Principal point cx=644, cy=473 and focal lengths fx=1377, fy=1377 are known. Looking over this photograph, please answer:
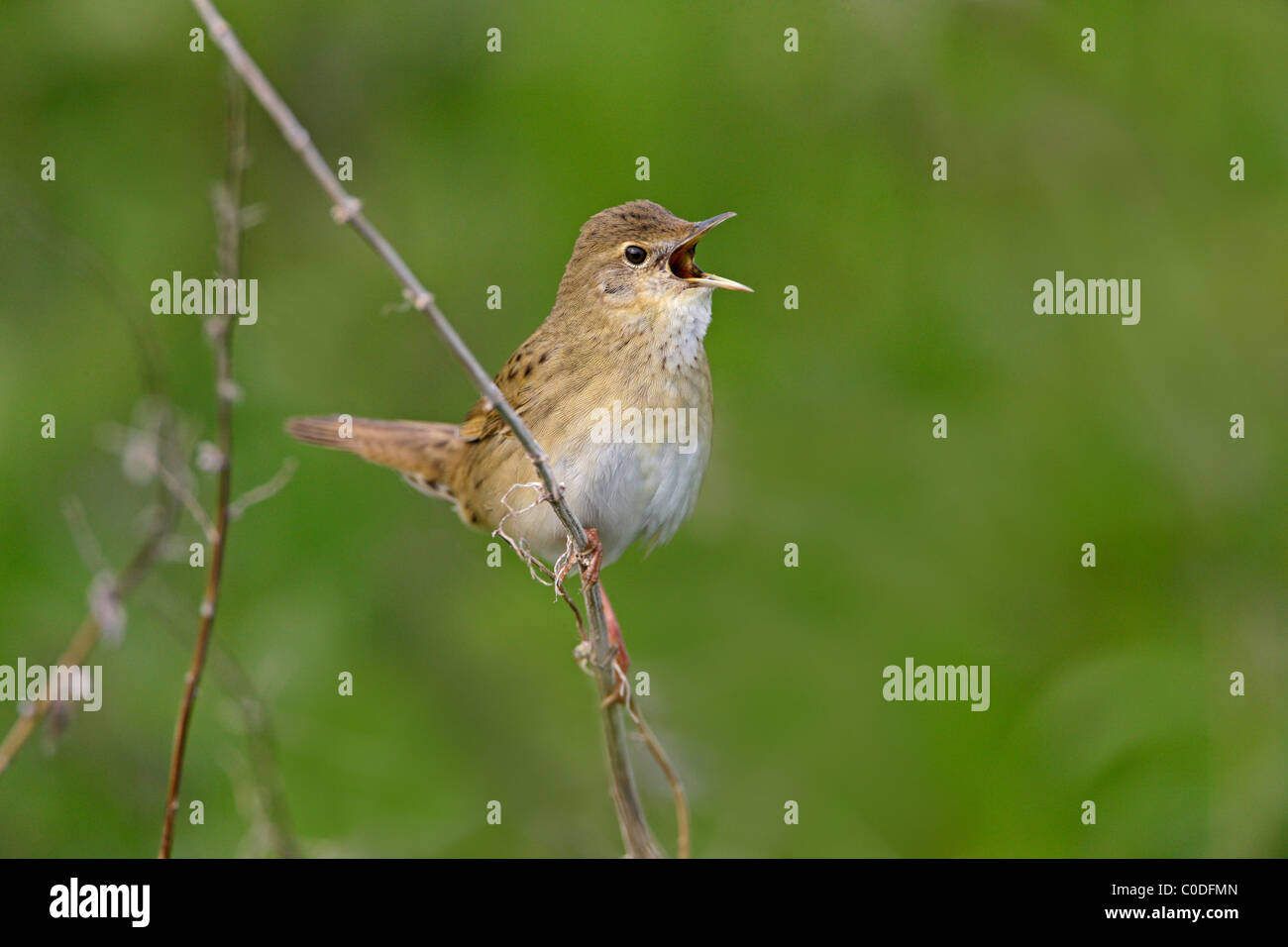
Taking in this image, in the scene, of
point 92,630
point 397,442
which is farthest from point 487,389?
point 397,442

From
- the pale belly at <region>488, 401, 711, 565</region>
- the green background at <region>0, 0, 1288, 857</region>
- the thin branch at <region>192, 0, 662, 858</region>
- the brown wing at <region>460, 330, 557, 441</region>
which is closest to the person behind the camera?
the thin branch at <region>192, 0, 662, 858</region>

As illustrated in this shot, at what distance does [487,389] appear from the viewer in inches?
103

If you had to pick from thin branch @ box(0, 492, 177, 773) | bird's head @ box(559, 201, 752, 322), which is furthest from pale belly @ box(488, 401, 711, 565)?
thin branch @ box(0, 492, 177, 773)

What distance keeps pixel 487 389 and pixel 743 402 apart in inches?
141

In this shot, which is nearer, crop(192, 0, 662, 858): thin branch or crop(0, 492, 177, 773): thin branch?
crop(192, 0, 662, 858): thin branch

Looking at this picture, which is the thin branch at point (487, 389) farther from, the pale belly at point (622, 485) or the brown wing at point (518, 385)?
the brown wing at point (518, 385)

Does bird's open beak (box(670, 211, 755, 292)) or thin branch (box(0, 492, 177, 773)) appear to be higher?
bird's open beak (box(670, 211, 755, 292))

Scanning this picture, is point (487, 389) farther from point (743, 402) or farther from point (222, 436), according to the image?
point (743, 402)

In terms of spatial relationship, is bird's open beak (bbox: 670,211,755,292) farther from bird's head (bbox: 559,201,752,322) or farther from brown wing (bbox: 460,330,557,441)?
brown wing (bbox: 460,330,557,441)

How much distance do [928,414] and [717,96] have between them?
1.58 meters

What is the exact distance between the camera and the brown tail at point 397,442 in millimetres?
5648

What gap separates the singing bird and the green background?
657 mm

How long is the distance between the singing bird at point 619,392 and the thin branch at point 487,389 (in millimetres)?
1004

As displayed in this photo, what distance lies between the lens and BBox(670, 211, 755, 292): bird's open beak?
4.42 metres
